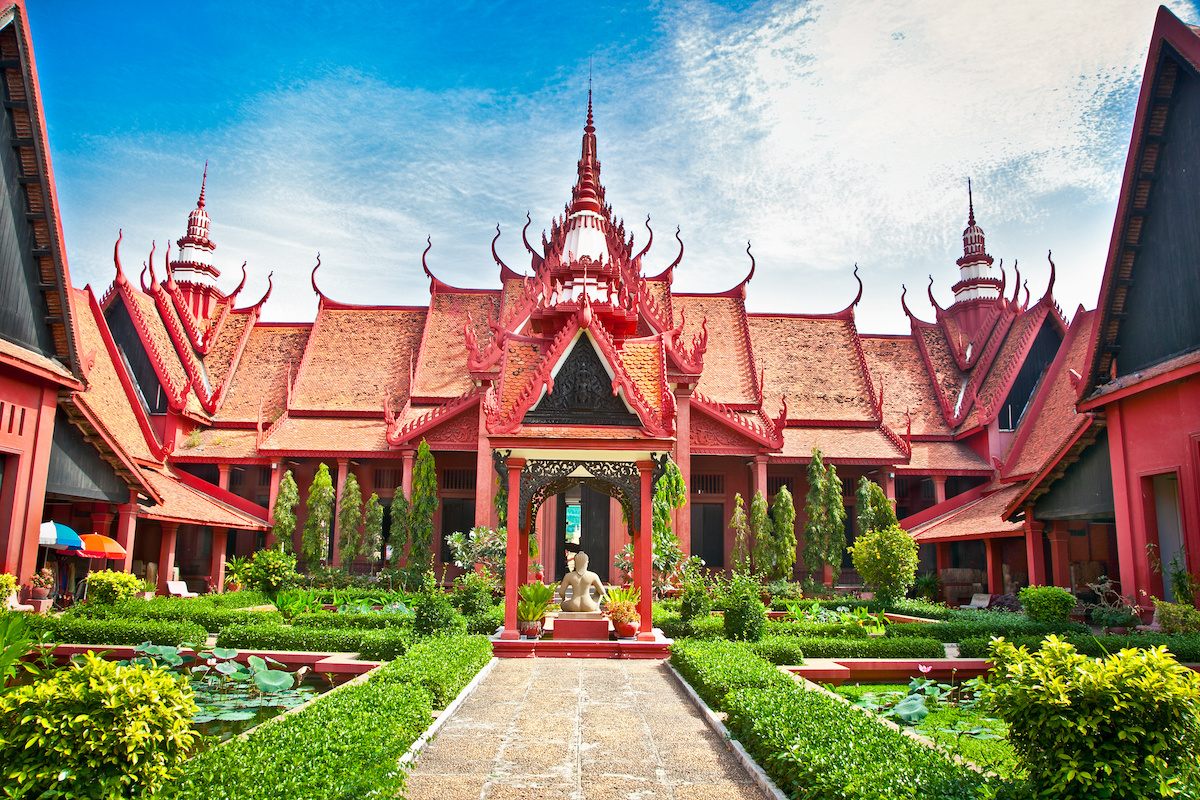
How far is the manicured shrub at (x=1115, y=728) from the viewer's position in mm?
3693

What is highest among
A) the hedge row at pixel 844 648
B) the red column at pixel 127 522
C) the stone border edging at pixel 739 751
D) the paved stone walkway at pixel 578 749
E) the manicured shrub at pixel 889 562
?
the red column at pixel 127 522

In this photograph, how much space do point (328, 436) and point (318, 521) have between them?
11.0 feet

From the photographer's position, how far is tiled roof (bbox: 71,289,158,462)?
65.1 feet

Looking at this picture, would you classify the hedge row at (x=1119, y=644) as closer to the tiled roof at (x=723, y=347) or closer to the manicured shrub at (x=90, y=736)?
the manicured shrub at (x=90, y=736)

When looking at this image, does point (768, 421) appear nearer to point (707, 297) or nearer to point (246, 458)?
point (707, 297)

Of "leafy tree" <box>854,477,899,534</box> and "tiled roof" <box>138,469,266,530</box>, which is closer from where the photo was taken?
"tiled roof" <box>138,469,266,530</box>

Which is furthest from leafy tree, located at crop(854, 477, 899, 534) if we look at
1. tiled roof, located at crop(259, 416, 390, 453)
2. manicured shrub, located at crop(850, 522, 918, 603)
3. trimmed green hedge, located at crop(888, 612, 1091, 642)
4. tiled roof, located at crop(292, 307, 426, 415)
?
tiled roof, located at crop(292, 307, 426, 415)

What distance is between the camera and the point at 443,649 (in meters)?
8.75

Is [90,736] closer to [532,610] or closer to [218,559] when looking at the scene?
[532,610]

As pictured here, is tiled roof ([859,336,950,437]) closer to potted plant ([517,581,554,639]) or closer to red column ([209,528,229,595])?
potted plant ([517,581,554,639])

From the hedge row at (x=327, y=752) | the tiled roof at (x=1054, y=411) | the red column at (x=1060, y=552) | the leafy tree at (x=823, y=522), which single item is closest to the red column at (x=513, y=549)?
the hedge row at (x=327, y=752)

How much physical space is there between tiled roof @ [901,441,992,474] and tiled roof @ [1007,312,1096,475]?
1458 millimetres

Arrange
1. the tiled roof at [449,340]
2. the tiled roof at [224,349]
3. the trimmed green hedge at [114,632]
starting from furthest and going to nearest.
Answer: the tiled roof at [224,349] < the tiled roof at [449,340] < the trimmed green hedge at [114,632]

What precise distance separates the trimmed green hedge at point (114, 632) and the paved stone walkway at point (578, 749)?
4.40m
